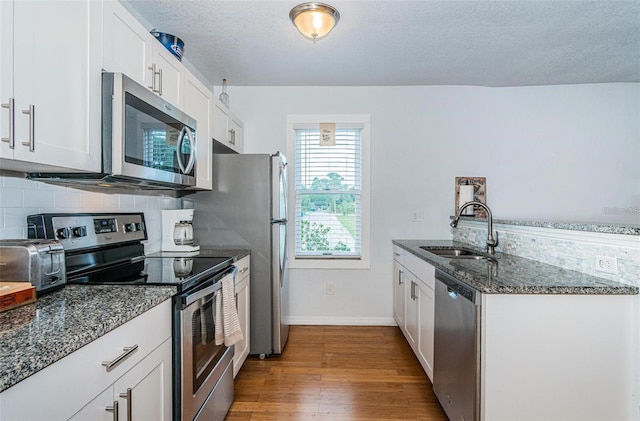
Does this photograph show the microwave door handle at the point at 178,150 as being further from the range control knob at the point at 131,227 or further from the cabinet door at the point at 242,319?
the cabinet door at the point at 242,319

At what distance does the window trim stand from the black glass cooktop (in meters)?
1.45

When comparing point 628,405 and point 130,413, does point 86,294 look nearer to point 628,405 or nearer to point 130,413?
point 130,413

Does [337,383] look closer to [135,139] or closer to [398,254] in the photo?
[398,254]

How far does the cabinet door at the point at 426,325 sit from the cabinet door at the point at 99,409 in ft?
5.67

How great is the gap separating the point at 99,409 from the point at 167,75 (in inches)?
65.5

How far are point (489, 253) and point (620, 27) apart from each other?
1795 millimetres

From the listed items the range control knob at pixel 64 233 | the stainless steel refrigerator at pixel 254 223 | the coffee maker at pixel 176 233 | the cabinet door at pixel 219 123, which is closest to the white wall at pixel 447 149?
the cabinet door at pixel 219 123

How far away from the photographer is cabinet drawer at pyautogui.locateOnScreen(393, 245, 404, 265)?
305cm

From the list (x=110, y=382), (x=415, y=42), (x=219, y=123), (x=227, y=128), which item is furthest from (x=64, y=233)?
(x=415, y=42)

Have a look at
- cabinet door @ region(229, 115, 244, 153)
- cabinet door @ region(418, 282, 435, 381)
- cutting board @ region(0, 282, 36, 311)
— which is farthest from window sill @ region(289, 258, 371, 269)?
cutting board @ region(0, 282, 36, 311)

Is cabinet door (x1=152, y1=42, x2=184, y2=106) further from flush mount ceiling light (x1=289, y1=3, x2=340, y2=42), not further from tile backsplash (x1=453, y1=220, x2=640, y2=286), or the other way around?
tile backsplash (x1=453, y1=220, x2=640, y2=286)

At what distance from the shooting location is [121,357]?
1024mm

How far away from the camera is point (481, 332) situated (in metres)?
1.47

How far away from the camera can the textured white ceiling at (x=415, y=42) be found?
6.90ft
